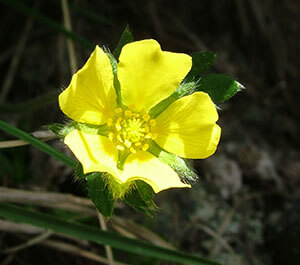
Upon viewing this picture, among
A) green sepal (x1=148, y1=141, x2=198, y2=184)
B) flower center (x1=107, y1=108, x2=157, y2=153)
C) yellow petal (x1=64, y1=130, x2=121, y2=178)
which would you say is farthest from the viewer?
flower center (x1=107, y1=108, x2=157, y2=153)

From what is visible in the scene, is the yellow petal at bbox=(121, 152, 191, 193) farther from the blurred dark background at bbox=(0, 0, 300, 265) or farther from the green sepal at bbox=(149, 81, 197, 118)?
the blurred dark background at bbox=(0, 0, 300, 265)

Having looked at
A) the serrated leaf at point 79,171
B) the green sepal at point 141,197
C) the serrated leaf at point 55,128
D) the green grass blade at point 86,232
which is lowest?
the green grass blade at point 86,232

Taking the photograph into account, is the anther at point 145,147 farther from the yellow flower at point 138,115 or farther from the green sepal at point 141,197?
the green sepal at point 141,197

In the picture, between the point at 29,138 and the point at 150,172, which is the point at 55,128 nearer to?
the point at 29,138

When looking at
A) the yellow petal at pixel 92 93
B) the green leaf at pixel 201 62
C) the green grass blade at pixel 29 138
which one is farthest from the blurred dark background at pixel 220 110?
the green leaf at pixel 201 62

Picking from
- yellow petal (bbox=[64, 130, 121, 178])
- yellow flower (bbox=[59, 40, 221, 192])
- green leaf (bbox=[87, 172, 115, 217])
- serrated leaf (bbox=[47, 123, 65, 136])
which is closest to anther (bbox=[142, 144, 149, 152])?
yellow flower (bbox=[59, 40, 221, 192])

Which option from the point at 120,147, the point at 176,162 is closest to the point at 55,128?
the point at 120,147

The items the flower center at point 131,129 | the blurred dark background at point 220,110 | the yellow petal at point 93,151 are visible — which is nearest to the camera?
the yellow petal at point 93,151
